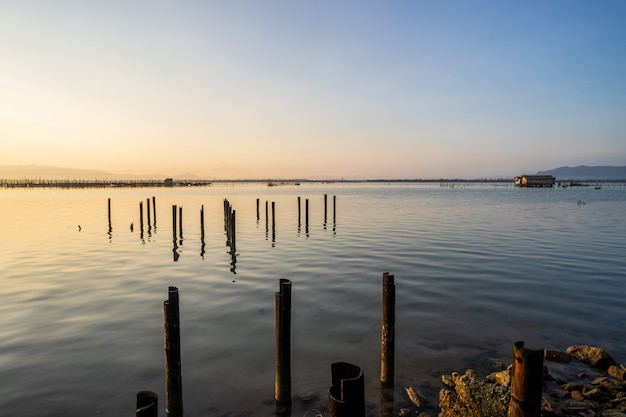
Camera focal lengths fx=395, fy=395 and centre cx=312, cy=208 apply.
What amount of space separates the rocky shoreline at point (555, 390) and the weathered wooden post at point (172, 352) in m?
4.15

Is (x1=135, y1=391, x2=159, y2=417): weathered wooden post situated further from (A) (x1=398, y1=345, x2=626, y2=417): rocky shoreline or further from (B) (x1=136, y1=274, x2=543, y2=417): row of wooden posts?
(A) (x1=398, y1=345, x2=626, y2=417): rocky shoreline

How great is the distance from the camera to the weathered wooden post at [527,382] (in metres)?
4.69

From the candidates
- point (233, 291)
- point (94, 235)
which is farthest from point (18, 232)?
point (233, 291)

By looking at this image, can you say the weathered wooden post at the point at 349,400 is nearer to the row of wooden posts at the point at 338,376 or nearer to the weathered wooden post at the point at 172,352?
the row of wooden posts at the point at 338,376

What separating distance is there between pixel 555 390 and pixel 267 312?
829cm

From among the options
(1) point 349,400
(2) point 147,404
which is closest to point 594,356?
(1) point 349,400

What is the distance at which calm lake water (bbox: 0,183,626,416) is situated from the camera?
28.6ft

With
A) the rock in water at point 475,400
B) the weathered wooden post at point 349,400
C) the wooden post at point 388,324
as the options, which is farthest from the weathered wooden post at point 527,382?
the wooden post at point 388,324

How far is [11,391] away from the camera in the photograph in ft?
27.2

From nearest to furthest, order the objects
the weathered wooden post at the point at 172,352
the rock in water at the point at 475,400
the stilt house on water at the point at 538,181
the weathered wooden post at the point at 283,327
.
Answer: the rock in water at the point at 475,400, the weathered wooden post at the point at 172,352, the weathered wooden post at the point at 283,327, the stilt house on water at the point at 538,181

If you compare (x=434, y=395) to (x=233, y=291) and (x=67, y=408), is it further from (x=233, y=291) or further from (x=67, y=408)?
(x=233, y=291)

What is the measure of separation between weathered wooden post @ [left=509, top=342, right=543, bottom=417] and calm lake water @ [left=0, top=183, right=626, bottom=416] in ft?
11.1

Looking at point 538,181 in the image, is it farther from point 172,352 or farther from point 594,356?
point 172,352

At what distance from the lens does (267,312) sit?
1320cm
